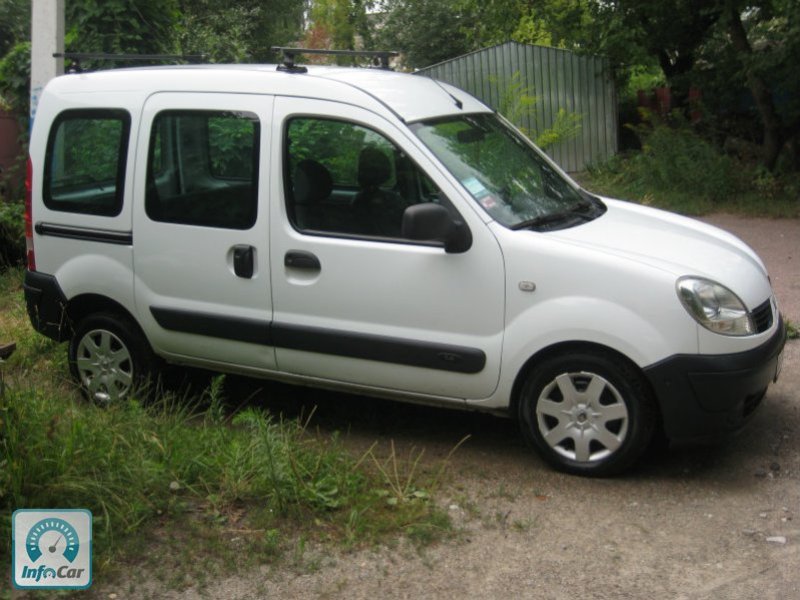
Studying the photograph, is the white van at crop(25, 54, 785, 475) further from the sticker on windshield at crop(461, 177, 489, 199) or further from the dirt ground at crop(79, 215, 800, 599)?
the dirt ground at crop(79, 215, 800, 599)

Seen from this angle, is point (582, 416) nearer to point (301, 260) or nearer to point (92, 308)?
point (301, 260)

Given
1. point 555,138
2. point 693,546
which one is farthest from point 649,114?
point 693,546

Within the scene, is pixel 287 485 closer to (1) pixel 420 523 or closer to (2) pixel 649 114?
(1) pixel 420 523

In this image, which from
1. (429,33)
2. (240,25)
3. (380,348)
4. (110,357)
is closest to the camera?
(380,348)

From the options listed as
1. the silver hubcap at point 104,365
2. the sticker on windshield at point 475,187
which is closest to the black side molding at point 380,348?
the sticker on windshield at point 475,187

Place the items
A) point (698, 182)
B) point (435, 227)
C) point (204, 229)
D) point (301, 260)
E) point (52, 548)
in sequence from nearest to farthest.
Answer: point (52, 548)
point (435, 227)
point (301, 260)
point (204, 229)
point (698, 182)

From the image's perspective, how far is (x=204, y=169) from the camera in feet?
19.9

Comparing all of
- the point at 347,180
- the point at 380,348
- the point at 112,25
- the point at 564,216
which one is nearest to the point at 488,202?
the point at 564,216

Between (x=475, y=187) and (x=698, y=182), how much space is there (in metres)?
8.51

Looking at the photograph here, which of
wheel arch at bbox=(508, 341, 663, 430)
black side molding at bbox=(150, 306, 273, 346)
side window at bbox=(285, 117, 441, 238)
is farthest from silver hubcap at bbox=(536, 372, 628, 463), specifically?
black side molding at bbox=(150, 306, 273, 346)

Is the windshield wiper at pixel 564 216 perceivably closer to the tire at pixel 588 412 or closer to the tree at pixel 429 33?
the tire at pixel 588 412

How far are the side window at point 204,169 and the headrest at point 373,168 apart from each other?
571mm

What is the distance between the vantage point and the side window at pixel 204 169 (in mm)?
5859

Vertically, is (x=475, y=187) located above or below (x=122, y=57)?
below
